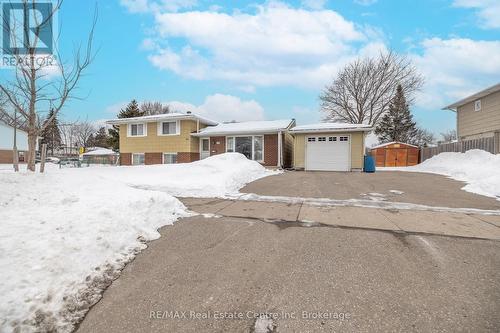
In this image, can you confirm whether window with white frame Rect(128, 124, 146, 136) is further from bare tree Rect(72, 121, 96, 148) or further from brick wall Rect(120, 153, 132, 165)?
bare tree Rect(72, 121, 96, 148)

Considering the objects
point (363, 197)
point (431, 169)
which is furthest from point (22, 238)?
point (431, 169)

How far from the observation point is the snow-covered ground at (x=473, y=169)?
8.29 meters

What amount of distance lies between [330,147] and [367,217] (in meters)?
12.0

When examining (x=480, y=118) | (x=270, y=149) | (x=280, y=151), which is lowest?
(x=280, y=151)

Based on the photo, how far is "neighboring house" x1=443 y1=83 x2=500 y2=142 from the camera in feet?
46.5

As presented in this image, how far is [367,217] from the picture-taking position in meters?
5.20

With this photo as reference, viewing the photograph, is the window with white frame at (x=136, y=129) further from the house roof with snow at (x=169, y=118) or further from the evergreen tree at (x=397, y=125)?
the evergreen tree at (x=397, y=125)

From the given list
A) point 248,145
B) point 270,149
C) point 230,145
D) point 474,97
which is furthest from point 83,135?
point 474,97

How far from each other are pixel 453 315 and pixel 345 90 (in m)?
30.5

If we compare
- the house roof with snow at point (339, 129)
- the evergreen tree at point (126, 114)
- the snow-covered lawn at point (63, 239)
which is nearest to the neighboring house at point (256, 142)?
the house roof with snow at point (339, 129)

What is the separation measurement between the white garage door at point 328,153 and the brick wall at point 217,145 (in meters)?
6.23

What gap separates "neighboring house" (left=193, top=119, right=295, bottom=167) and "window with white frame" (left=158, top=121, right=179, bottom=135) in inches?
69.9

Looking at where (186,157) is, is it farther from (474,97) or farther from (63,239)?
(474,97)

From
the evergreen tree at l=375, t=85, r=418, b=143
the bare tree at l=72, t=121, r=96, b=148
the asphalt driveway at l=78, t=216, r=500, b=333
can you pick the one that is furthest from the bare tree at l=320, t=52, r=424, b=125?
the bare tree at l=72, t=121, r=96, b=148
